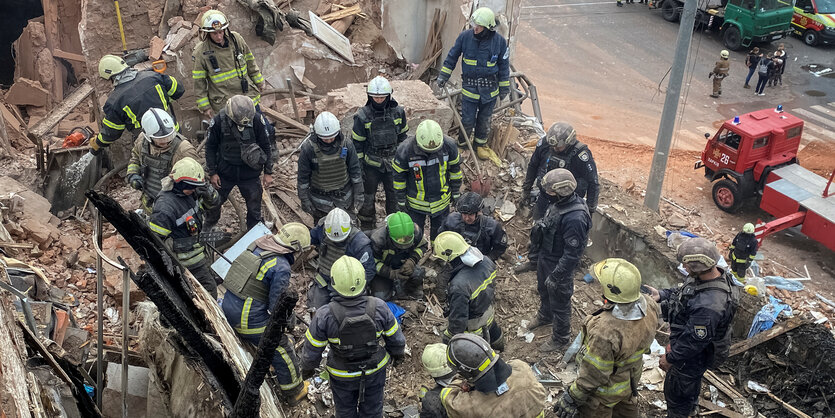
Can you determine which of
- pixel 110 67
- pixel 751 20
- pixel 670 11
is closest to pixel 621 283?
pixel 110 67

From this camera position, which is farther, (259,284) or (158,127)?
(158,127)

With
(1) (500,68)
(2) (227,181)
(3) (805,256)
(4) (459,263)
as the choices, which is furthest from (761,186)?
(2) (227,181)

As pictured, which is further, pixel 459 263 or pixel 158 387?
pixel 459 263

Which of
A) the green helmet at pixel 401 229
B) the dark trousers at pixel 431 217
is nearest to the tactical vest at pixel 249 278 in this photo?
the green helmet at pixel 401 229

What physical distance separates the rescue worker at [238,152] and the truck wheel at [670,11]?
18.4 metres

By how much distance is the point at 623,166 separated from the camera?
580 inches

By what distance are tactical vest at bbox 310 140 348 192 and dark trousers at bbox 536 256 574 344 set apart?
2555 millimetres

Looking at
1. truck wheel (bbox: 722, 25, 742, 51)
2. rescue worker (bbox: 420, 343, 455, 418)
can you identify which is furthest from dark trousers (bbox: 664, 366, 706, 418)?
truck wheel (bbox: 722, 25, 742, 51)

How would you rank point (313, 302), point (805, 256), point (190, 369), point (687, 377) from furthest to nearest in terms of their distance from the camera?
point (805, 256) → point (313, 302) → point (687, 377) → point (190, 369)

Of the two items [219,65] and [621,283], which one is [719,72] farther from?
[621,283]

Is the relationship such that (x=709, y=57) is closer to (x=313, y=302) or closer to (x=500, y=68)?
(x=500, y=68)

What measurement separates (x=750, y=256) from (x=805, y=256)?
8.73 feet

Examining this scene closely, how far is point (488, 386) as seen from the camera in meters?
4.55

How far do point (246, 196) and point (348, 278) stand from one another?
3.31 m
